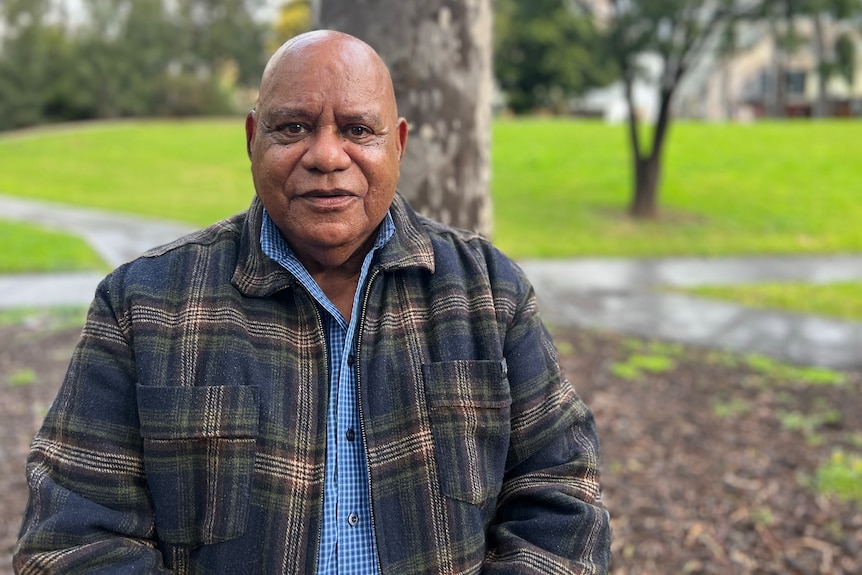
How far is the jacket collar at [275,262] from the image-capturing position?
1844 millimetres

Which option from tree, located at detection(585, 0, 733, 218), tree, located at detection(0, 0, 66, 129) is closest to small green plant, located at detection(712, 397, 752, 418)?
tree, located at detection(585, 0, 733, 218)

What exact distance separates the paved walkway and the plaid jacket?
5.06 m

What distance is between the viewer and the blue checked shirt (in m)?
1.81

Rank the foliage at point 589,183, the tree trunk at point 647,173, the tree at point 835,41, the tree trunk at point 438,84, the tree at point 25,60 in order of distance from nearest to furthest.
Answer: the tree trunk at point 438,84 < the tree at point 835,41 < the foliage at point 589,183 < the tree trunk at point 647,173 < the tree at point 25,60

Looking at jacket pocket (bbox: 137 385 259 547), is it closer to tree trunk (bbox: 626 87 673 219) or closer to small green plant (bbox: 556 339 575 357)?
small green plant (bbox: 556 339 575 357)

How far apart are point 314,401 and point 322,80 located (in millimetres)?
671

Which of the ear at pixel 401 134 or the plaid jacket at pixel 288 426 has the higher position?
the ear at pixel 401 134

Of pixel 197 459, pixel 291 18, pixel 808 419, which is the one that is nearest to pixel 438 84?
pixel 197 459

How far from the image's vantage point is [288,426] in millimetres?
1799

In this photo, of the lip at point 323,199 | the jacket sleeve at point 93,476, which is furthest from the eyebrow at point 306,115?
the jacket sleeve at point 93,476

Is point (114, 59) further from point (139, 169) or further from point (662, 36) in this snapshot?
point (662, 36)

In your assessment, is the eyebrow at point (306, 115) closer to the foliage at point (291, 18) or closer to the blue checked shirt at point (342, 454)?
the blue checked shirt at point (342, 454)

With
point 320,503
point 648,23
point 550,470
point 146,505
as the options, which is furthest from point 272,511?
point 648,23

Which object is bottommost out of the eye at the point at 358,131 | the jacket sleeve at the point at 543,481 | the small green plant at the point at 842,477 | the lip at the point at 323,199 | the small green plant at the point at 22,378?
the small green plant at the point at 842,477
